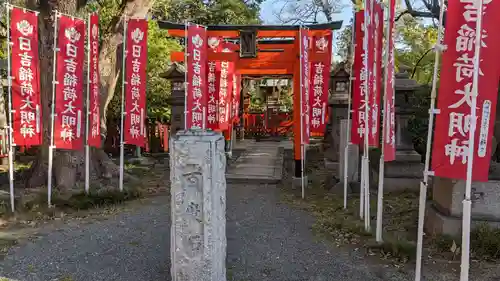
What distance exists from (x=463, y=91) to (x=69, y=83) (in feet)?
19.2

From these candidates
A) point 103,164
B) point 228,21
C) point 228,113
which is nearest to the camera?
point 103,164

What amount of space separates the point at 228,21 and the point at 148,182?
40.8 feet

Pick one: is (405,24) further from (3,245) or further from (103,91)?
(3,245)

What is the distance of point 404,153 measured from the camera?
842cm

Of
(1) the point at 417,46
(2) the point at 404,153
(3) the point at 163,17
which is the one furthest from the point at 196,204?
(3) the point at 163,17

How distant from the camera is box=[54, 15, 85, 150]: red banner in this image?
22.1ft

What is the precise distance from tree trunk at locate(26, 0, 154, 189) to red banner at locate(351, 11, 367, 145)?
16.6 ft

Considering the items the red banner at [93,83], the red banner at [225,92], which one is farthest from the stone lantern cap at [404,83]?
the red banner at [93,83]

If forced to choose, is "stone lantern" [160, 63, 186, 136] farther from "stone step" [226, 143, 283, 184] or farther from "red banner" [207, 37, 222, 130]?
"stone step" [226, 143, 283, 184]

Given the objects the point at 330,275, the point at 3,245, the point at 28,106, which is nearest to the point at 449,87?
the point at 330,275

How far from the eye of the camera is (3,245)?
499cm

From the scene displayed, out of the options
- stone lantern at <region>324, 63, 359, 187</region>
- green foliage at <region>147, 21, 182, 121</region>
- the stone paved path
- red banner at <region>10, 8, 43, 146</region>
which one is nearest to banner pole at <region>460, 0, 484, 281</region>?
the stone paved path

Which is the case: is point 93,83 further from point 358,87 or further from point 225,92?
point 225,92

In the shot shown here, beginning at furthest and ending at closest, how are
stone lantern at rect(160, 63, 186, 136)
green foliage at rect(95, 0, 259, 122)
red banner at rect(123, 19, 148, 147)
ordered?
green foliage at rect(95, 0, 259, 122) → stone lantern at rect(160, 63, 186, 136) → red banner at rect(123, 19, 148, 147)
